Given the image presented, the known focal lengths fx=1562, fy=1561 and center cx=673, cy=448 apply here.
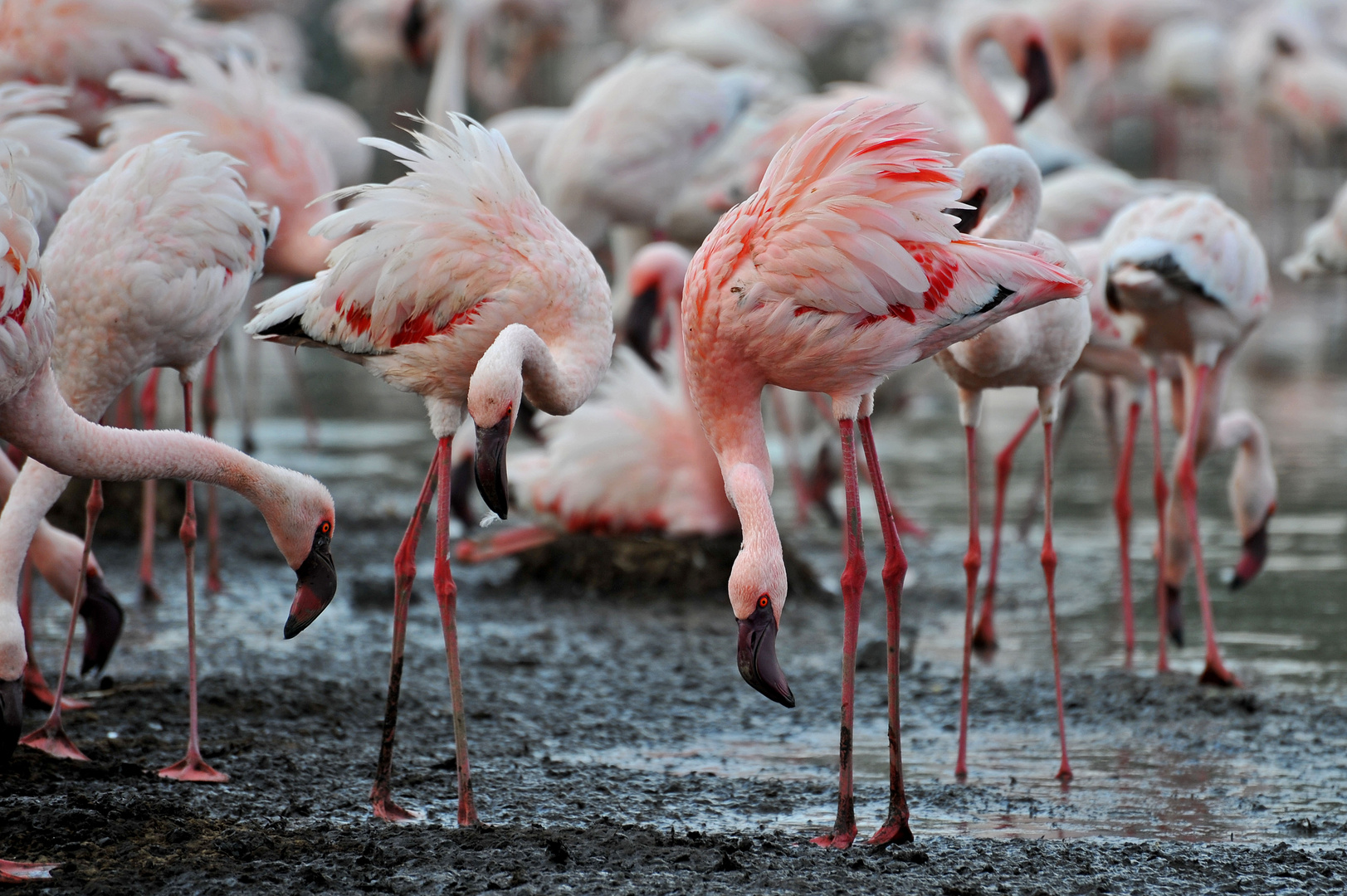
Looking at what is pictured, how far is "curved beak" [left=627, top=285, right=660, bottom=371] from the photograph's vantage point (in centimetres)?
699

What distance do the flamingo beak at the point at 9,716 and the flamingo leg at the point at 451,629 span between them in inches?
37.2

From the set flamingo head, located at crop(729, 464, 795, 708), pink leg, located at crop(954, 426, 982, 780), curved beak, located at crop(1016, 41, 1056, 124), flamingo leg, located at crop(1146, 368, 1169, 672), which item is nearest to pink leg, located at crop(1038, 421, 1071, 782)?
pink leg, located at crop(954, 426, 982, 780)

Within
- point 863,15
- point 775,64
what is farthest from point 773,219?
point 863,15

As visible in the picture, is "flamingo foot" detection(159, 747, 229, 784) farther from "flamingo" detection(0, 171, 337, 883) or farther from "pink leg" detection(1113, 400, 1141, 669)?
"pink leg" detection(1113, 400, 1141, 669)

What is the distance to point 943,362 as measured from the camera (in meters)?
4.57

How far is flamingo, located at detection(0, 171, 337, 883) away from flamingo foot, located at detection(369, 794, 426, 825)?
50cm

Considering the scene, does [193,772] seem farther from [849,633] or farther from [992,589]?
[992,589]

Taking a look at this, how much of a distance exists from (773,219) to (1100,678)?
2173mm

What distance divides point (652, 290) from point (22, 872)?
4320 mm

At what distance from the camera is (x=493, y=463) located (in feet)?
11.3

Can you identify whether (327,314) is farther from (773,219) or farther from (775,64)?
(775,64)

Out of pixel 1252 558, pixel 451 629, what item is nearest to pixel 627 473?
pixel 1252 558

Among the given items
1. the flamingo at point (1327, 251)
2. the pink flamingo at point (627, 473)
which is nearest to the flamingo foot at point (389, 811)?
the pink flamingo at point (627, 473)

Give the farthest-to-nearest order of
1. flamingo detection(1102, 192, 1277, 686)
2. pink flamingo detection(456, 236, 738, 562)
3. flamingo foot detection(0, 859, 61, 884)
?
pink flamingo detection(456, 236, 738, 562) < flamingo detection(1102, 192, 1277, 686) < flamingo foot detection(0, 859, 61, 884)
